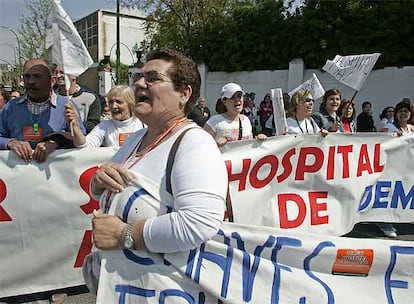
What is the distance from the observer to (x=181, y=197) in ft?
4.73

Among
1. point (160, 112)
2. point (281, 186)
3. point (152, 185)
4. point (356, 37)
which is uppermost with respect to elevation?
point (356, 37)

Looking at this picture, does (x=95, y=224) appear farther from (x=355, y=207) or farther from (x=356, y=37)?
(x=356, y=37)

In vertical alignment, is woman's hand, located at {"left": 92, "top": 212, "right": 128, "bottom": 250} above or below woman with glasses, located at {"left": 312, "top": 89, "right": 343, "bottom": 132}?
below

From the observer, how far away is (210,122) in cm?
503

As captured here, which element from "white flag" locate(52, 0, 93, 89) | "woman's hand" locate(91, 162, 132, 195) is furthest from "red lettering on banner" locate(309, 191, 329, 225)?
"woman's hand" locate(91, 162, 132, 195)

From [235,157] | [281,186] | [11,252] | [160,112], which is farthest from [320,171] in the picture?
[160,112]

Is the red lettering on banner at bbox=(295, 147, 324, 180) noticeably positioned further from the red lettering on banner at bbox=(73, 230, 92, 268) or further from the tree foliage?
the tree foliage

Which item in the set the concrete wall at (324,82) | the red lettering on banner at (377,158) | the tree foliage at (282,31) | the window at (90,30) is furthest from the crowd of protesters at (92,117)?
the window at (90,30)

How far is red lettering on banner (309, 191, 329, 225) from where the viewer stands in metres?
4.49

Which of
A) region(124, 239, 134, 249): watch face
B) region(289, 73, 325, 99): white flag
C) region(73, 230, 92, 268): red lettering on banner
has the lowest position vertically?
region(73, 230, 92, 268): red lettering on banner

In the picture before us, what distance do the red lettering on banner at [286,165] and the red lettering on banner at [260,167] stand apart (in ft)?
0.28

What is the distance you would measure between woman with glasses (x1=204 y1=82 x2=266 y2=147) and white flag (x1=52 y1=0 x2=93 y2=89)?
1.95 metres

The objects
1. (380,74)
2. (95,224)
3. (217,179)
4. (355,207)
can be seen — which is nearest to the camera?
(217,179)

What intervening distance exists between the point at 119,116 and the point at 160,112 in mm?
2539
